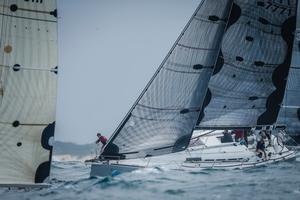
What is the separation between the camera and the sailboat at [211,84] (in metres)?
14.7

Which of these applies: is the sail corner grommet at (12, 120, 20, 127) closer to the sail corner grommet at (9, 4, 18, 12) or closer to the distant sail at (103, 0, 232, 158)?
the sail corner grommet at (9, 4, 18, 12)

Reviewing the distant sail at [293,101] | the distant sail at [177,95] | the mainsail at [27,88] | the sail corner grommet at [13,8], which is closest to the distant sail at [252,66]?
the distant sail at [177,95]

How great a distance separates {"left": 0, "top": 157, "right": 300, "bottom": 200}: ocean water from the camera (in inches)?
445

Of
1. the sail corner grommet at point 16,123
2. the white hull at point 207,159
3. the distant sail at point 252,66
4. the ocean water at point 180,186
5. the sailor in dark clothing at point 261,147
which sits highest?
the distant sail at point 252,66

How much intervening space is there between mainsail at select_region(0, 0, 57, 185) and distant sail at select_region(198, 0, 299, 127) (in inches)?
376

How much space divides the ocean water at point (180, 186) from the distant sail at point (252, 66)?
3.21 meters

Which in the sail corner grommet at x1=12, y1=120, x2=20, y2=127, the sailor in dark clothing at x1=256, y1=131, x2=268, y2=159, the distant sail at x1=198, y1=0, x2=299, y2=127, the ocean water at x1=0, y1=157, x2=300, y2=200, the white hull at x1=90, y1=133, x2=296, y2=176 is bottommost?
the ocean water at x1=0, y1=157, x2=300, y2=200

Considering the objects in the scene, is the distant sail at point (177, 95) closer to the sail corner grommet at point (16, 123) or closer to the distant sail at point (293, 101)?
the sail corner grommet at point (16, 123)

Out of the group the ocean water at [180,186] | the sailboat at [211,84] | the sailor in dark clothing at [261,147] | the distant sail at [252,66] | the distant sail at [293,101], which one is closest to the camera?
the ocean water at [180,186]

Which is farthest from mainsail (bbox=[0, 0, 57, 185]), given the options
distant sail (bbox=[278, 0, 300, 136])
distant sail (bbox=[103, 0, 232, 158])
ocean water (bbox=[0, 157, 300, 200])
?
distant sail (bbox=[278, 0, 300, 136])

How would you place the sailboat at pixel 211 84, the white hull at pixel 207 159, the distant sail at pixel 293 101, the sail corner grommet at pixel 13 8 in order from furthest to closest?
the distant sail at pixel 293 101 < the sailboat at pixel 211 84 < the white hull at pixel 207 159 < the sail corner grommet at pixel 13 8

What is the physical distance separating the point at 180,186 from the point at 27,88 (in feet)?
21.9

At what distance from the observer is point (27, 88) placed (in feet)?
27.8

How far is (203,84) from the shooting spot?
1636 centimetres
